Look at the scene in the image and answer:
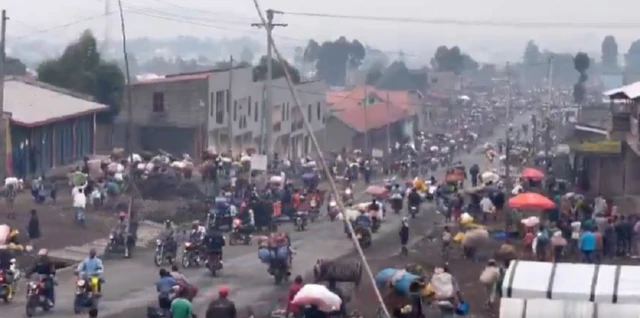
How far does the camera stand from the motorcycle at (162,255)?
1117 inches

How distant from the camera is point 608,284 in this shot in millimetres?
18328

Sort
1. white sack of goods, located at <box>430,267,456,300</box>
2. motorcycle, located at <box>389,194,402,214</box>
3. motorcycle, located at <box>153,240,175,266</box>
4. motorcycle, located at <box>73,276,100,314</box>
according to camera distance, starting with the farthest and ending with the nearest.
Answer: motorcycle, located at <box>389,194,402,214</box> → motorcycle, located at <box>153,240,175,266</box> → motorcycle, located at <box>73,276,100,314</box> → white sack of goods, located at <box>430,267,456,300</box>

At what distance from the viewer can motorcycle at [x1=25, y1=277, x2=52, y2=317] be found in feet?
71.6

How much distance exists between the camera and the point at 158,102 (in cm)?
6219

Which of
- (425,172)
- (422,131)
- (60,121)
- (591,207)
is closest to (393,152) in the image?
(425,172)

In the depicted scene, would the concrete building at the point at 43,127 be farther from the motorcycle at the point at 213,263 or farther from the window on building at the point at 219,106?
the motorcycle at the point at 213,263

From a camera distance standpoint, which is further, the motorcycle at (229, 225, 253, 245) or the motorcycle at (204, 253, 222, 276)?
the motorcycle at (229, 225, 253, 245)

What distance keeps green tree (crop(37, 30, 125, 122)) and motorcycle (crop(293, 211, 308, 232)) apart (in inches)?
960

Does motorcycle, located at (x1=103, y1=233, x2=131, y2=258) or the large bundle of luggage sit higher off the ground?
the large bundle of luggage

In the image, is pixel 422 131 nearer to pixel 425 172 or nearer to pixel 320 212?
pixel 425 172

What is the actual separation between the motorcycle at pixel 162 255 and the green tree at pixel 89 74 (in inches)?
1304

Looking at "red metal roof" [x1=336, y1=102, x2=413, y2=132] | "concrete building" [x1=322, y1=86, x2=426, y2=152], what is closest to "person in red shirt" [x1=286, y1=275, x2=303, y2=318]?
"concrete building" [x1=322, y1=86, x2=426, y2=152]

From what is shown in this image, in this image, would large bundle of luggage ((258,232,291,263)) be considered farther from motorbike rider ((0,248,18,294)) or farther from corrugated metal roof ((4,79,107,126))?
corrugated metal roof ((4,79,107,126))

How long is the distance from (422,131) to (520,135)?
7099 millimetres
